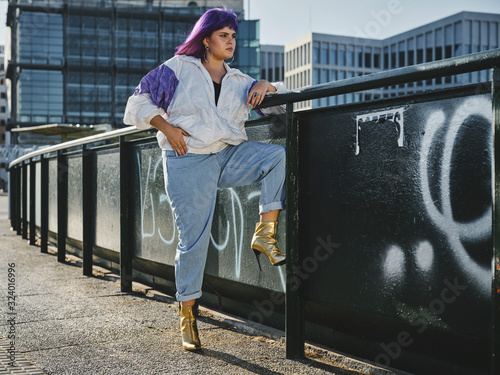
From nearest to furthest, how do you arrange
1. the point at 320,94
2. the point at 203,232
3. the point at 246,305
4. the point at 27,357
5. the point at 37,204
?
1. the point at 320,94
2. the point at 27,357
3. the point at 203,232
4. the point at 246,305
5. the point at 37,204

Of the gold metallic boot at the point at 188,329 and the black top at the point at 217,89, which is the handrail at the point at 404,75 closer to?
the black top at the point at 217,89

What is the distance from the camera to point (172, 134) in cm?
328

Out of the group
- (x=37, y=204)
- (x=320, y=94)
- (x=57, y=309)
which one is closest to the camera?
(x=320, y=94)

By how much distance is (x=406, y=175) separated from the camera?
2.61 m

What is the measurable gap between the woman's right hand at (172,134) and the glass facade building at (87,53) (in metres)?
68.4

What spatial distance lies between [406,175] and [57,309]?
9.10 feet

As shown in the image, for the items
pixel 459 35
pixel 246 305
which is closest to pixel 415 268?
pixel 246 305

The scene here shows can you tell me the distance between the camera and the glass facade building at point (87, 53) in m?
69.8

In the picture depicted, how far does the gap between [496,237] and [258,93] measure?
1.50 m

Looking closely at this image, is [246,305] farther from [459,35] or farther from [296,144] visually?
[459,35]

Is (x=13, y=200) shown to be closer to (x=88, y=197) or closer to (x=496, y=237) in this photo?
(x=88, y=197)

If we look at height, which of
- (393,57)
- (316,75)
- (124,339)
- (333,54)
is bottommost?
(124,339)

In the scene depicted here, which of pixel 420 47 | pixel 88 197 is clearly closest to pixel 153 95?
pixel 88 197

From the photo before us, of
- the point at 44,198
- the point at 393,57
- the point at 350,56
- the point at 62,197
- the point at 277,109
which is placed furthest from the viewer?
the point at 350,56
